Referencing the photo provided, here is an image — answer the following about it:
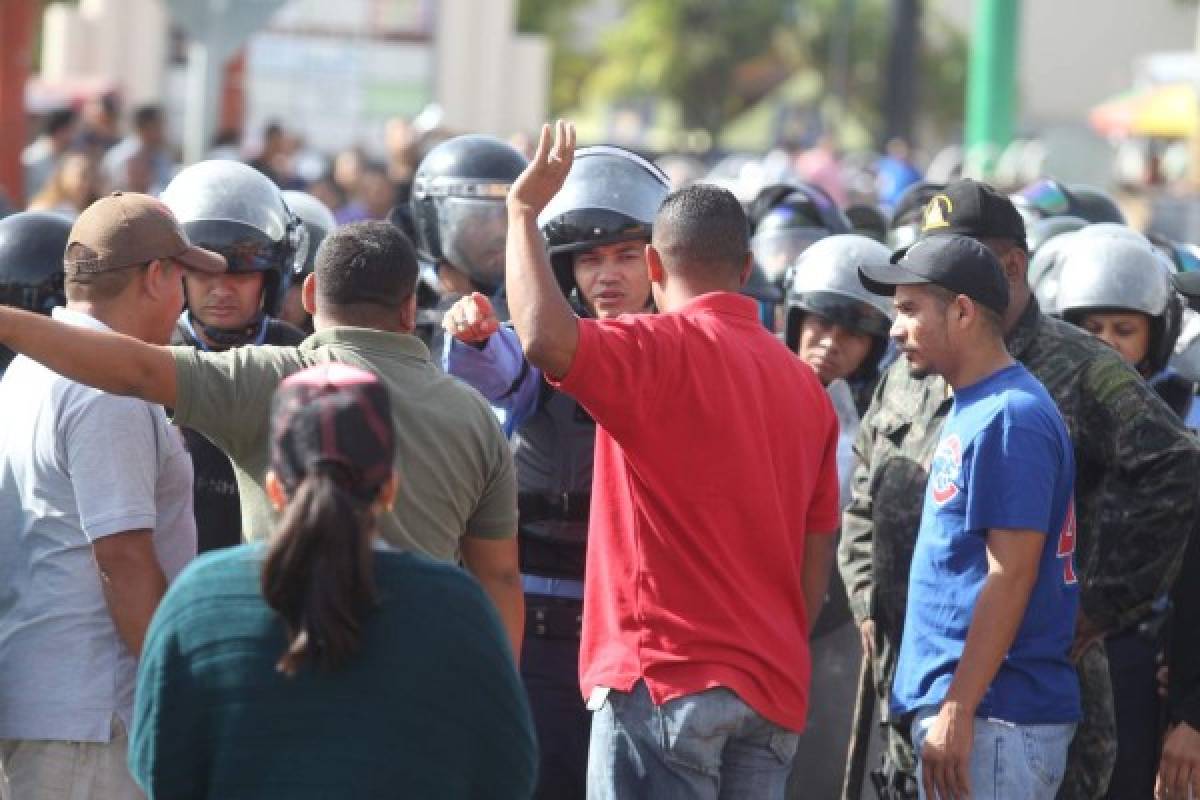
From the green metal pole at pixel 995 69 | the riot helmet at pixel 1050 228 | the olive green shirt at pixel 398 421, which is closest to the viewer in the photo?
the olive green shirt at pixel 398 421

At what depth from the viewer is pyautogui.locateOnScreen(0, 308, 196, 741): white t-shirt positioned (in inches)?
Answer: 176

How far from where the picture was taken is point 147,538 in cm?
450

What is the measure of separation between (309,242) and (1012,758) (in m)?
3.28

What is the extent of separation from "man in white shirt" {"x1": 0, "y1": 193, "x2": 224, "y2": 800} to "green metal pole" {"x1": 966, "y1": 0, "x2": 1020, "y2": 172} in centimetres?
1505

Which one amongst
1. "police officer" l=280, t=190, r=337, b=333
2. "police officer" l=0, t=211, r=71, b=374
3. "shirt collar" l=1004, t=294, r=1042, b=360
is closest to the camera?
"shirt collar" l=1004, t=294, r=1042, b=360

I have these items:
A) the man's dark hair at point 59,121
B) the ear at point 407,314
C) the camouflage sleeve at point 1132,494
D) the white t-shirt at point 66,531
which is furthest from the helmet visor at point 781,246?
the man's dark hair at point 59,121

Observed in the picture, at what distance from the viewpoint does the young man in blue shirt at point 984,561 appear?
4688 millimetres

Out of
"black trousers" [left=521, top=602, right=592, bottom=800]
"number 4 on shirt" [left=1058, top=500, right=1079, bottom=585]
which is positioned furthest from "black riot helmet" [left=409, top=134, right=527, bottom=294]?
"number 4 on shirt" [left=1058, top=500, right=1079, bottom=585]

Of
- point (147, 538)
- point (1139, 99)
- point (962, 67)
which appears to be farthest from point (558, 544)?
point (962, 67)

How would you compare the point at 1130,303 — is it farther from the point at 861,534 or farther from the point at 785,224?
the point at 785,224

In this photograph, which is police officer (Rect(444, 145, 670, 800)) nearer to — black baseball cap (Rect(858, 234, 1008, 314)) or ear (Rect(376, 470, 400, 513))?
black baseball cap (Rect(858, 234, 1008, 314))

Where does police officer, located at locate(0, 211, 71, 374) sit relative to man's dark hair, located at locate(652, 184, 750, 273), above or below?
below

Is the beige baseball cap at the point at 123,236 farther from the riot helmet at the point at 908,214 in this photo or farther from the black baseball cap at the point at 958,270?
the riot helmet at the point at 908,214

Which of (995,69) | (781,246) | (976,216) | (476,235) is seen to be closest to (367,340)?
(976,216)
